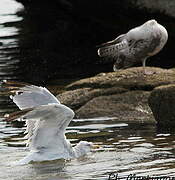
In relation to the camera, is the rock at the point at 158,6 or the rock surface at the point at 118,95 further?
the rock at the point at 158,6

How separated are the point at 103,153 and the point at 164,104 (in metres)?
2.04

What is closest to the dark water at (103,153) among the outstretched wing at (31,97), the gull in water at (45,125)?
the gull in water at (45,125)

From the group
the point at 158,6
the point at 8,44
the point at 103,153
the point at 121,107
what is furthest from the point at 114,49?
the point at 8,44

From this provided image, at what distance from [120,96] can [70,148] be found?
3.10 metres

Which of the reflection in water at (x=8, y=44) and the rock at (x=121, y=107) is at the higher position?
the rock at (x=121, y=107)

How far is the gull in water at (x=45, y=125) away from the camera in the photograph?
9.35m

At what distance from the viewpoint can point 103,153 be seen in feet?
32.1

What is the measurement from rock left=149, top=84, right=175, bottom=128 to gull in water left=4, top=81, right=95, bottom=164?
1.99 meters

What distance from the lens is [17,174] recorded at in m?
8.77

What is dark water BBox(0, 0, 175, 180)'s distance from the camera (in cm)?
866

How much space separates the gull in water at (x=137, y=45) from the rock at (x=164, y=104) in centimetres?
332

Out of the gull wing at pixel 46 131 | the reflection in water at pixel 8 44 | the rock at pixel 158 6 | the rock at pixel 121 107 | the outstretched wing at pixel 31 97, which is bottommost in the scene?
the reflection in water at pixel 8 44

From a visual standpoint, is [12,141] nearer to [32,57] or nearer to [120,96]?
[120,96]

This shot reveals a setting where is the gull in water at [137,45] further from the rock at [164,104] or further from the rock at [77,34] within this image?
the rock at [164,104]
